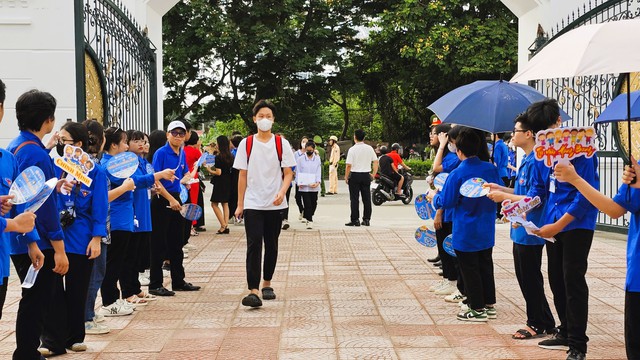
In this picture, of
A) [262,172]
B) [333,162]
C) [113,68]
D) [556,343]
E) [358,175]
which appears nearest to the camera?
[556,343]

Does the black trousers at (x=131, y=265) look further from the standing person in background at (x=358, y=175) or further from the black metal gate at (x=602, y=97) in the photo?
the standing person in background at (x=358, y=175)

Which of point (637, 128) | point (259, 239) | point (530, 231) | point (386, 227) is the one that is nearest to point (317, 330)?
point (259, 239)

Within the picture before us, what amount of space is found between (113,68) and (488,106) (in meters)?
5.82

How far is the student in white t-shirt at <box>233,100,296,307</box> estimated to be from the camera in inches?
259

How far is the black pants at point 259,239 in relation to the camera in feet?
21.4

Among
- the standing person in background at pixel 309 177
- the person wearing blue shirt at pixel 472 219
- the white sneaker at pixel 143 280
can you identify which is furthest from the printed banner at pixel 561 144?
the standing person in background at pixel 309 177

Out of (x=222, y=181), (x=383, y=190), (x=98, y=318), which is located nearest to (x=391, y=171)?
(x=383, y=190)

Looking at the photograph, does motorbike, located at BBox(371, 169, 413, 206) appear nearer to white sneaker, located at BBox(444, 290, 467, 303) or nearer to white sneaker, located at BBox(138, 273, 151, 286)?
white sneaker, located at BBox(138, 273, 151, 286)

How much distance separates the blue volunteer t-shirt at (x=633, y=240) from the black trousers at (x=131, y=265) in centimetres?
403

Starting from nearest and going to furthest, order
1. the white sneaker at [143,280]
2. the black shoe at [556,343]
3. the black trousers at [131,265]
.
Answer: the black shoe at [556,343], the black trousers at [131,265], the white sneaker at [143,280]

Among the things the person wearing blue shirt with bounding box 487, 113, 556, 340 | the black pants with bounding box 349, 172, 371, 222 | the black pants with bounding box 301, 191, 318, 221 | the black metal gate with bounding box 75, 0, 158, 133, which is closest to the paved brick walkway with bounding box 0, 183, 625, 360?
the person wearing blue shirt with bounding box 487, 113, 556, 340

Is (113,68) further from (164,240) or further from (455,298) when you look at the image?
(455,298)

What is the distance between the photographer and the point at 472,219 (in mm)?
5633

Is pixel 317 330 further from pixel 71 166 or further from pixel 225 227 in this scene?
pixel 225 227
